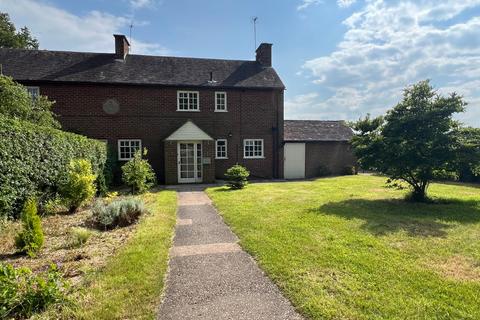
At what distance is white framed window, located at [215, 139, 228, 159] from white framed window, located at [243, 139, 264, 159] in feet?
4.05

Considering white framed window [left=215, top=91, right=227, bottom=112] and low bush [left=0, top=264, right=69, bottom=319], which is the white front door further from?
low bush [left=0, top=264, right=69, bottom=319]

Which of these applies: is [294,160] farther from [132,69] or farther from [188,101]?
[132,69]

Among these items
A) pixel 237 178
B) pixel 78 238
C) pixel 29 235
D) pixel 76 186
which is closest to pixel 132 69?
pixel 237 178

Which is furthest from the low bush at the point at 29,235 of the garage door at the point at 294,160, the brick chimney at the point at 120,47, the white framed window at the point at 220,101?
the garage door at the point at 294,160

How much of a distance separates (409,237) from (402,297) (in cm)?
295

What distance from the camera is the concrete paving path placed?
339cm

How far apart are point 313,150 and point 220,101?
24.6ft

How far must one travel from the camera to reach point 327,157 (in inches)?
841

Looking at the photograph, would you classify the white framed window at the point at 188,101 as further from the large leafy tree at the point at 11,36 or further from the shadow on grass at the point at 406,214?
the large leafy tree at the point at 11,36

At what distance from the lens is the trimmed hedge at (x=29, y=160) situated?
21.1ft

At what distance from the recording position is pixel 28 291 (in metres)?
3.30

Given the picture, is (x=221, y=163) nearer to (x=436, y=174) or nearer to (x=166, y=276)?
(x=436, y=174)

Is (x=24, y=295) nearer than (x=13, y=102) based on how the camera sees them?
Yes

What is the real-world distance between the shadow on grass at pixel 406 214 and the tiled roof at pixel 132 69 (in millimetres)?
11249
